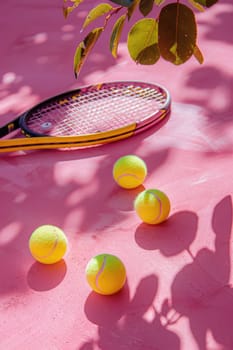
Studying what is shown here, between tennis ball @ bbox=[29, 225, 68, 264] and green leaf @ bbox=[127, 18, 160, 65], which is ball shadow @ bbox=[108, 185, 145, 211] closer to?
tennis ball @ bbox=[29, 225, 68, 264]

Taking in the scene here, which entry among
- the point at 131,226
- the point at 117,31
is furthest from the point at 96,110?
the point at 117,31

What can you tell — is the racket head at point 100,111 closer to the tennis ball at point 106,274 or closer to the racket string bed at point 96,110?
the racket string bed at point 96,110

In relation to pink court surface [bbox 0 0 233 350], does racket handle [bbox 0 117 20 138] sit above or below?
above

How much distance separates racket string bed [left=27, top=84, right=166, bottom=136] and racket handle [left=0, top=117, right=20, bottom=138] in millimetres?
67

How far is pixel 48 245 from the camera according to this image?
191 centimetres

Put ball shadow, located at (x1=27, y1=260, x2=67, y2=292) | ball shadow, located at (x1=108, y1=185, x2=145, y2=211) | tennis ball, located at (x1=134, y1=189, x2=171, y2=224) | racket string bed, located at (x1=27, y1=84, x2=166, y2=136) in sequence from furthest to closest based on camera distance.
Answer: racket string bed, located at (x1=27, y1=84, x2=166, y2=136) → ball shadow, located at (x1=108, y1=185, x2=145, y2=211) → tennis ball, located at (x1=134, y1=189, x2=171, y2=224) → ball shadow, located at (x1=27, y1=260, x2=67, y2=292)

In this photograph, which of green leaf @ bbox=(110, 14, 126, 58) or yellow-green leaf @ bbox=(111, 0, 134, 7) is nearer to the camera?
yellow-green leaf @ bbox=(111, 0, 134, 7)

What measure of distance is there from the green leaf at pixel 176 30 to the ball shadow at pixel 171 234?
3.83 ft

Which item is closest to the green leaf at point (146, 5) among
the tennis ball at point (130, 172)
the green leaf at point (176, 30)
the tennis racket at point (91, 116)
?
the green leaf at point (176, 30)

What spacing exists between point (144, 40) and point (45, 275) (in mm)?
1171

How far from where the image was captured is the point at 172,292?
177 cm

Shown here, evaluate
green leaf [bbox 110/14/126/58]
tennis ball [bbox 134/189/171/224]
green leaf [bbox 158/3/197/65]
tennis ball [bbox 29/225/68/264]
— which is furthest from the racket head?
green leaf [bbox 158/3/197/65]

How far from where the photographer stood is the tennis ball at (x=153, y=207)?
6.63 feet

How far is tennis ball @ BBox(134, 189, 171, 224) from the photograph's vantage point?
2021 millimetres
